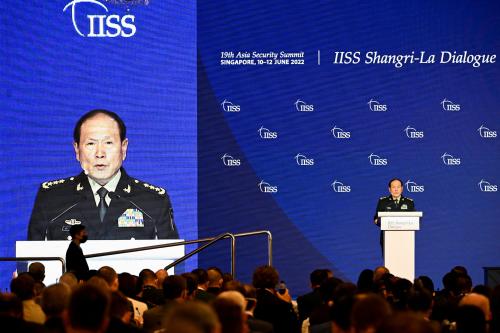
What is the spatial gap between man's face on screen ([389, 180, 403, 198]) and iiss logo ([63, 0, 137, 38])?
4.29 metres

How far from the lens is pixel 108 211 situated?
1396 centimetres

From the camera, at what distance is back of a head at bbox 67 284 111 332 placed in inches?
157

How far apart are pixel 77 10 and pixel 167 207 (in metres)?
3.12

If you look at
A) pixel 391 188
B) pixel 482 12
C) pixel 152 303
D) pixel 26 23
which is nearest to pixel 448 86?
pixel 482 12

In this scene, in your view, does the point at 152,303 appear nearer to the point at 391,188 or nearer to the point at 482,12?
the point at 391,188

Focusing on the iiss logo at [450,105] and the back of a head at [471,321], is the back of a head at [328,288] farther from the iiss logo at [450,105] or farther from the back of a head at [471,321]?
the iiss logo at [450,105]

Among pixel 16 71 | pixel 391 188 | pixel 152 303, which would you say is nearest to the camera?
pixel 152 303

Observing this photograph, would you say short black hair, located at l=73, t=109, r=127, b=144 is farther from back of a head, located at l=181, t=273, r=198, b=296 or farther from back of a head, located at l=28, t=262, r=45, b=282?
back of a head, located at l=181, t=273, r=198, b=296

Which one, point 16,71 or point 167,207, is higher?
point 16,71

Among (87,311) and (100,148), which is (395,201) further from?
(87,311)

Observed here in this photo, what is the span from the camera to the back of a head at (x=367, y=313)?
4.18m

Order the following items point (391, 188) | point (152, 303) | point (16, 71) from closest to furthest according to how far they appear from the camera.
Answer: point (152, 303)
point (391, 188)
point (16, 71)

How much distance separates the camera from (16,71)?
13859mm

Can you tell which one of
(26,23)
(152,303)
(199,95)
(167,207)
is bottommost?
(152,303)
